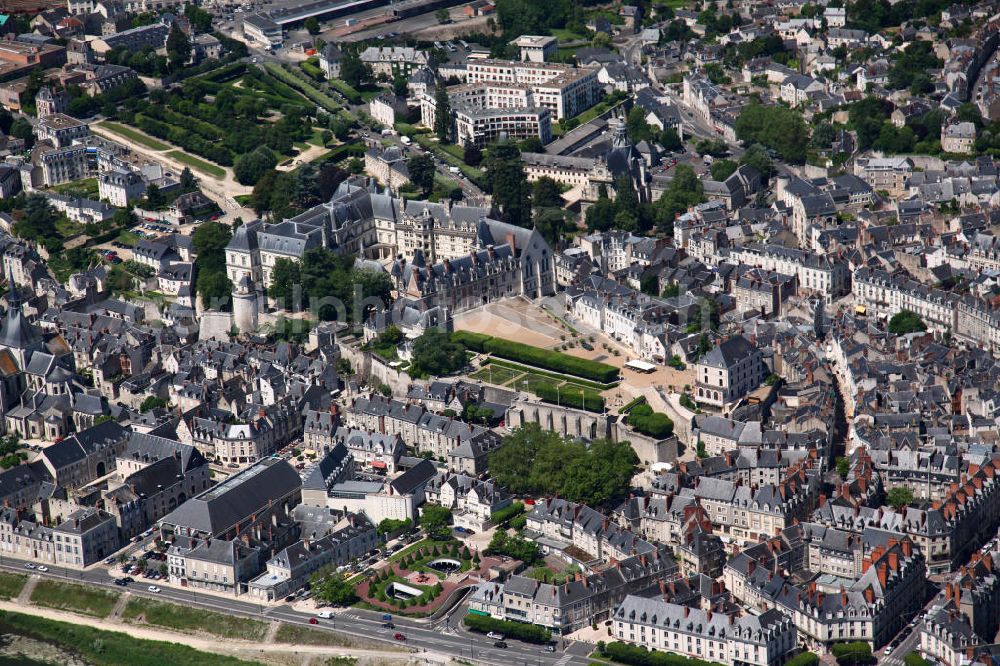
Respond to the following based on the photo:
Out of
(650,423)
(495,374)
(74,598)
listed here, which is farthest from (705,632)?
(74,598)

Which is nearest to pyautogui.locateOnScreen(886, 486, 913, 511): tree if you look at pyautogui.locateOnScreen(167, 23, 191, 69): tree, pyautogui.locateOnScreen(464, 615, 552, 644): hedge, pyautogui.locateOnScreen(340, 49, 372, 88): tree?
pyautogui.locateOnScreen(464, 615, 552, 644): hedge

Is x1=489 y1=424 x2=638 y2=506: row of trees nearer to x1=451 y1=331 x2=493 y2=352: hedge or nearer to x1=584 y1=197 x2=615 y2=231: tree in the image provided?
x1=451 y1=331 x2=493 y2=352: hedge

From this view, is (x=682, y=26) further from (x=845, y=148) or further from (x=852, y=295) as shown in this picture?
(x=852, y=295)

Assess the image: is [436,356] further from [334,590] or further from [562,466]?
[334,590]

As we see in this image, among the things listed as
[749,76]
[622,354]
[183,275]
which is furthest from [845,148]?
[183,275]

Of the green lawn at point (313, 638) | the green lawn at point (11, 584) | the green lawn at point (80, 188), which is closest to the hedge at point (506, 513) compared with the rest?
the green lawn at point (313, 638)

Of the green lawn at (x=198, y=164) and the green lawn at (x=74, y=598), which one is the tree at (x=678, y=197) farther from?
the green lawn at (x=74, y=598)
